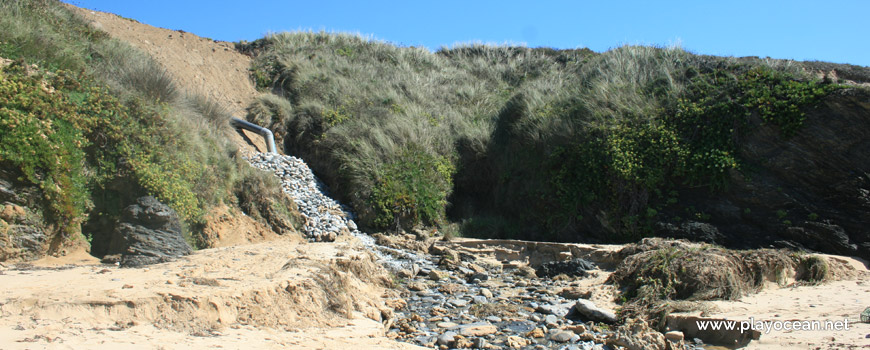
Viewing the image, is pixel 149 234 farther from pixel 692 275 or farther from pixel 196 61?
pixel 196 61

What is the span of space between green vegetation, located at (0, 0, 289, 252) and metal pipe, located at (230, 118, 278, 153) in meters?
3.43

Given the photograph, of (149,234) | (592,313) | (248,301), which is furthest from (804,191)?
(149,234)

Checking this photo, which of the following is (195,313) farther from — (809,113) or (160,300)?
(809,113)

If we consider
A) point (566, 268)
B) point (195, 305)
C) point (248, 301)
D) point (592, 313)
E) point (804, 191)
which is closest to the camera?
point (195, 305)

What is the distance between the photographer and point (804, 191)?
366 inches

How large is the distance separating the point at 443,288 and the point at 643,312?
2669mm

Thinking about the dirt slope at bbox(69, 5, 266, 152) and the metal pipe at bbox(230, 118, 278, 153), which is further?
the dirt slope at bbox(69, 5, 266, 152)

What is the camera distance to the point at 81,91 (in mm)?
7602

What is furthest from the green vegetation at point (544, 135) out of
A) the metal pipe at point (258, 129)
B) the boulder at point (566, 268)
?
the boulder at point (566, 268)

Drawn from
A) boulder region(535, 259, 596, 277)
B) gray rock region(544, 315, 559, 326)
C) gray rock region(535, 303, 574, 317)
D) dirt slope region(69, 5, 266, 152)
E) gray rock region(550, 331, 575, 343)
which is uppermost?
dirt slope region(69, 5, 266, 152)

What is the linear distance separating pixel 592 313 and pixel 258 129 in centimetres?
1028

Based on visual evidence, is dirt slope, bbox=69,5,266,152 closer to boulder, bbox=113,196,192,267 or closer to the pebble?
the pebble

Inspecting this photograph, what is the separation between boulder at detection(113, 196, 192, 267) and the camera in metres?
6.44

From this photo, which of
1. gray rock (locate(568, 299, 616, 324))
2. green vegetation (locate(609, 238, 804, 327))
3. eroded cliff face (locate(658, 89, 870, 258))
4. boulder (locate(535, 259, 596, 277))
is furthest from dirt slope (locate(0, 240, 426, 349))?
eroded cliff face (locate(658, 89, 870, 258))
